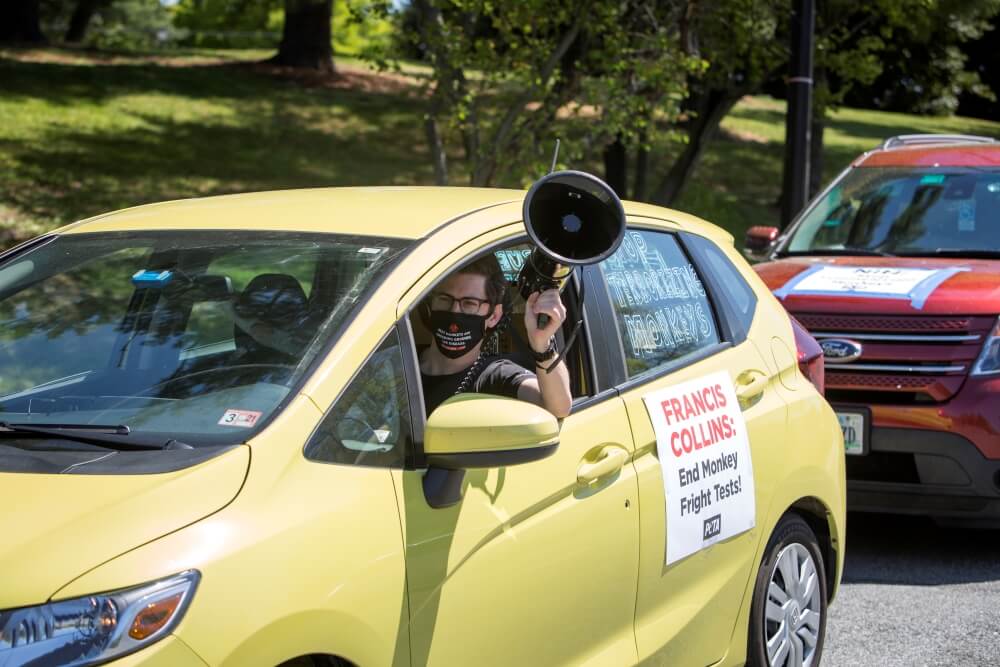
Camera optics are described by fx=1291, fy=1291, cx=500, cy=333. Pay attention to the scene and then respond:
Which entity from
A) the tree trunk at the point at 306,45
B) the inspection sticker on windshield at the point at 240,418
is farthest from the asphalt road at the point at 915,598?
the tree trunk at the point at 306,45

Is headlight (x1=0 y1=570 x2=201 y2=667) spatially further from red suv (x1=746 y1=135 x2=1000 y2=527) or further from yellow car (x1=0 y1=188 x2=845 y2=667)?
red suv (x1=746 y1=135 x2=1000 y2=527)

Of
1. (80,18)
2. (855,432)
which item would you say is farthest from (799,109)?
(80,18)

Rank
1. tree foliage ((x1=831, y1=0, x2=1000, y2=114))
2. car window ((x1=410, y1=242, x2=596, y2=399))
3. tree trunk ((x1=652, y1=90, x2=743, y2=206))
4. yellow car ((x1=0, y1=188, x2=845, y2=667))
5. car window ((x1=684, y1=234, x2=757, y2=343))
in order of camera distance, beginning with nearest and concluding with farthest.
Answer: yellow car ((x1=0, y1=188, x2=845, y2=667)) < car window ((x1=410, y1=242, x2=596, y2=399)) < car window ((x1=684, y1=234, x2=757, y2=343)) < tree trunk ((x1=652, y1=90, x2=743, y2=206)) < tree foliage ((x1=831, y1=0, x2=1000, y2=114))

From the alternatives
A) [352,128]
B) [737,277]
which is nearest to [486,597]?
[737,277]

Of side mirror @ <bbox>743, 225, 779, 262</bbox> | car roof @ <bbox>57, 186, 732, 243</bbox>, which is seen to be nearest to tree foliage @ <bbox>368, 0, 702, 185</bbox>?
side mirror @ <bbox>743, 225, 779, 262</bbox>

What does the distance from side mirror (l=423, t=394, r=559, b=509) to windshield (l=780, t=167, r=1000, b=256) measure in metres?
5.08

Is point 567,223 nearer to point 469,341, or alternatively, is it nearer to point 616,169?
point 469,341

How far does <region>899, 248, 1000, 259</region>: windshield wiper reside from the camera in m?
7.20

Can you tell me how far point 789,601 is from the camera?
4.38 metres

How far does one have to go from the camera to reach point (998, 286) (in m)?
6.54

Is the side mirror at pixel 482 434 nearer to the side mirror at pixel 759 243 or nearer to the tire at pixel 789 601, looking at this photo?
the tire at pixel 789 601

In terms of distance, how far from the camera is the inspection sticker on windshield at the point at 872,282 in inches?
261

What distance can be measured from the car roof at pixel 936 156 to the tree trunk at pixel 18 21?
24.5m

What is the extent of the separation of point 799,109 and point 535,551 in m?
9.24
